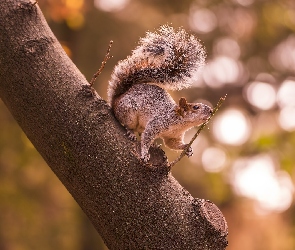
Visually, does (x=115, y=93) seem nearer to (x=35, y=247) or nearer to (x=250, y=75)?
(x=250, y=75)

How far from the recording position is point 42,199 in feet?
27.6

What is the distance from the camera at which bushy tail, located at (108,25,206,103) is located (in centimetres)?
188

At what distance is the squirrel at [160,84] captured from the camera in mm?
1838

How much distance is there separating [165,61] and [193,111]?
0.22 m

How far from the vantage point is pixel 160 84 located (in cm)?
194

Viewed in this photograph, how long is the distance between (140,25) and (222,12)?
155 centimetres

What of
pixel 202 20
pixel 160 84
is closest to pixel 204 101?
pixel 202 20

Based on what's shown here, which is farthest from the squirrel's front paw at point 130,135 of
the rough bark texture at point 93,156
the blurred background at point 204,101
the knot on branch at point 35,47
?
the blurred background at point 204,101

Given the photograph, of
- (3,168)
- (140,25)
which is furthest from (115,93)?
(3,168)

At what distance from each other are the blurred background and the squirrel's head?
3.65 meters

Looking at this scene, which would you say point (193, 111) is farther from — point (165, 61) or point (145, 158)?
point (145, 158)

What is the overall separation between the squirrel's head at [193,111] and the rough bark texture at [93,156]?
0.86 ft

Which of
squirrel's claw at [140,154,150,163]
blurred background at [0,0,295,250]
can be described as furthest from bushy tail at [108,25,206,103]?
blurred background at [0,0,295,250]

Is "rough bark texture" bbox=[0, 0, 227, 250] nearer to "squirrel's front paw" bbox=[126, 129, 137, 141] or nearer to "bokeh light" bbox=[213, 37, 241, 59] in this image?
"squirrel's front paw" bbox=[126, 129, 137, 141]
